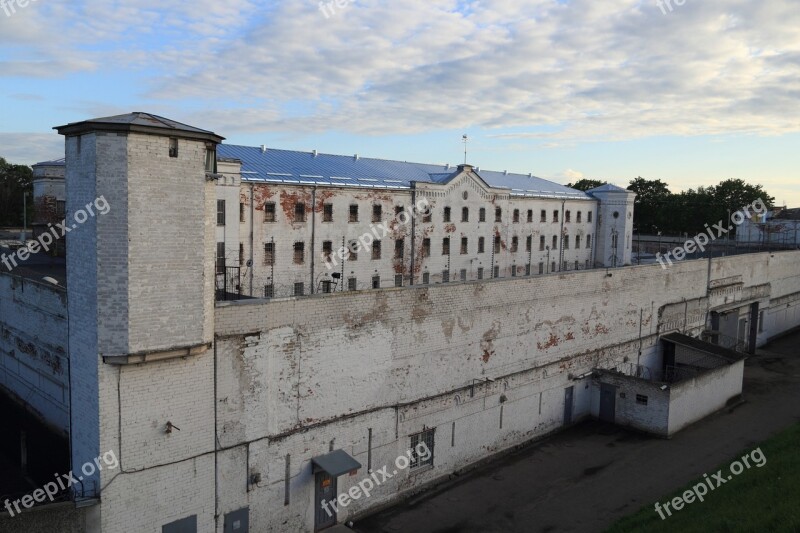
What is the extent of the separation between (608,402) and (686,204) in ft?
225

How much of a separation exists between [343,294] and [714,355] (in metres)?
20.6

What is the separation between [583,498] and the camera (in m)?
18.5

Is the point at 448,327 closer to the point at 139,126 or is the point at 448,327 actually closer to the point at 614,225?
the point at 139,126

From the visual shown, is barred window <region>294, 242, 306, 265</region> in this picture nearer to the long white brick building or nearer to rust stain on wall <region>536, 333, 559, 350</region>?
the long white brick building

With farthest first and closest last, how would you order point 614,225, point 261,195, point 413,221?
1. point 614,225
2. point 413,221
3. point 261,195

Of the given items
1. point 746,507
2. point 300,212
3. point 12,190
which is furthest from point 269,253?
point 12,190

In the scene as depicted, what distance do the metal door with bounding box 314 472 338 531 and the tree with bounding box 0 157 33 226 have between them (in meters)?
63.4

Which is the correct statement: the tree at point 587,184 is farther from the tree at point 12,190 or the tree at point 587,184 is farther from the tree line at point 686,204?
the tree at point 12,190

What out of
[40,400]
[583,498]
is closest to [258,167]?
[40,400]

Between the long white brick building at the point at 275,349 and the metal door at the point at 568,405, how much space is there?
0.10 meters

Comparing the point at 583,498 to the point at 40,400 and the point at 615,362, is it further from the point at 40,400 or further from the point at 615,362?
the point at 40,400

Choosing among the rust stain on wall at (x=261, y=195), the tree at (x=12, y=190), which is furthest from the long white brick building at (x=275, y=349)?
the tree at (x=12, y=190)

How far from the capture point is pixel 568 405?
80.2ft

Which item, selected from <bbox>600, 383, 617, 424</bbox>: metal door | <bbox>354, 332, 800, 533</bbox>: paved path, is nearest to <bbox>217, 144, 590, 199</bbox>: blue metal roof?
<bbox>600, 383, 617, 424</bbox>: metal door
